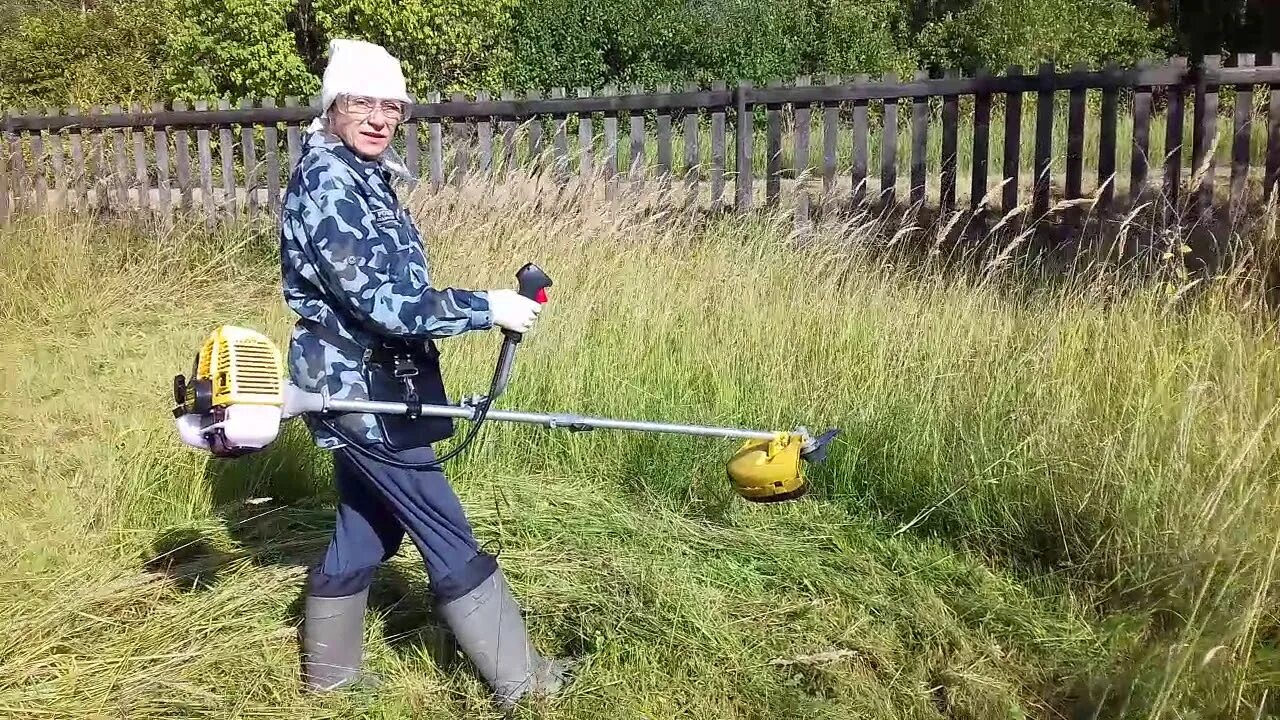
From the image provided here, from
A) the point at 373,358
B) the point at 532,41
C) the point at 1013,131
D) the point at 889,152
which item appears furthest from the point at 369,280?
the point at 532,41

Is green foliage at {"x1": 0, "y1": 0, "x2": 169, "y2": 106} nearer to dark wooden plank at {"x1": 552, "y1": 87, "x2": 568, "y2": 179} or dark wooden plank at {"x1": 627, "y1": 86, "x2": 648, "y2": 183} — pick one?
dark wooden plank at {"x1": 552, "y1": 87, "x2": 568, "y2": 179}

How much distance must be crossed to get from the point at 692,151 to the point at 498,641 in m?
5.23

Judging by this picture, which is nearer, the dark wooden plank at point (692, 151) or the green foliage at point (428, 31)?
the dark wooden plank at point (692, 151)

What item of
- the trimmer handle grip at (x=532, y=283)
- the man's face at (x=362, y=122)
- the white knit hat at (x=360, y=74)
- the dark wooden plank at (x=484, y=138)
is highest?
the white knit hat at (x=360, y=74)

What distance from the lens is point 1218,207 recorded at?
6309mm

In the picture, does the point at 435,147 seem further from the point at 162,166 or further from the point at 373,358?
the point at 373,358

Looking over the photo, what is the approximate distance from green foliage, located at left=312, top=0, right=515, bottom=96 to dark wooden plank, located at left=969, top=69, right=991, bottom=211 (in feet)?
18.5

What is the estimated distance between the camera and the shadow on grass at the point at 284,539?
10.1ft

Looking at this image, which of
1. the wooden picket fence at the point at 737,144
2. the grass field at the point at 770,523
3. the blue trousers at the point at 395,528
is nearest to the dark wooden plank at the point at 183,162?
the wooden picket fence at the point at 737,144

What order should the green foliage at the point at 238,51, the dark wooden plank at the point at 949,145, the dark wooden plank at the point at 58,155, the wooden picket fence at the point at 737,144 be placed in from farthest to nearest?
the green foliage at the point at 238,51
the dark wooden plank at the point at 58,155
the dark wooden plank at the point at 949,145
the wooden picket fence at the point at 737,144

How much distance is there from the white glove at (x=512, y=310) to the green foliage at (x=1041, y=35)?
1593 centimetres

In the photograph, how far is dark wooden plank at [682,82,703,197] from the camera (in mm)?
7043

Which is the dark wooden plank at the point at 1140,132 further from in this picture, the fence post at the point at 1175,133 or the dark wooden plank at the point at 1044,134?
the dark wooden plank at the point at 1044,134

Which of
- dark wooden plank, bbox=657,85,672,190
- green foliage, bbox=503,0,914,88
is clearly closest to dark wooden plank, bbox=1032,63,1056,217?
dark wooden plank, bbox=657,85,672,190
